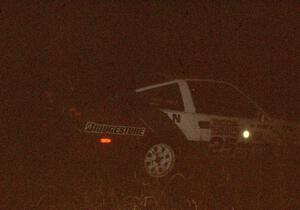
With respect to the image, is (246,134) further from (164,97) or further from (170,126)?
(164,97)

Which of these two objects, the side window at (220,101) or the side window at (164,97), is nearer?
the side window at (164,97)

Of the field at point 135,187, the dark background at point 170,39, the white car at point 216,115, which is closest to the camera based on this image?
the field at point 135,187

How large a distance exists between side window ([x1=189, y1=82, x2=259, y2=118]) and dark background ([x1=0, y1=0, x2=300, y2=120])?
4933mm

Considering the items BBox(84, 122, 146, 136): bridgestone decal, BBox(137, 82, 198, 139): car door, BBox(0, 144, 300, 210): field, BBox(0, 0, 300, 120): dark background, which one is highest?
BBox(0, 0, 300, 120): dark background

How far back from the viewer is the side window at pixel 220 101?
27.4ft

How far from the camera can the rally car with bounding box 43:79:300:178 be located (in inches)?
281

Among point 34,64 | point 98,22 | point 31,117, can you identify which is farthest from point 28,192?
point 98,22

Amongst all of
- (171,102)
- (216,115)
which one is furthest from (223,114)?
(171,102)

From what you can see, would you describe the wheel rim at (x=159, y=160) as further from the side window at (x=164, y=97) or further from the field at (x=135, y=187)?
the side window at (x=164, y=97)

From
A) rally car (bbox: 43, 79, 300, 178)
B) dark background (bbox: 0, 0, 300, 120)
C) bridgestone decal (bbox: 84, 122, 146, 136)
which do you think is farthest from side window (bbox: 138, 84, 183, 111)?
dark background (bbox: 0, 0, 300, 120)

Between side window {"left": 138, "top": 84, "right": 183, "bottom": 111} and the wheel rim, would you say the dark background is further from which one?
the wheel rim


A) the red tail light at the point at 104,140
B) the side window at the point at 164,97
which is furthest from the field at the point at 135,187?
the side window at the point at 164,97

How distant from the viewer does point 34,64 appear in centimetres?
1439

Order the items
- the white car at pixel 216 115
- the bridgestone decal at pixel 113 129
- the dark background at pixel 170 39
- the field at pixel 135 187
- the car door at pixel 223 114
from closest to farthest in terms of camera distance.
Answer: the field at pixel 135 187 < the bridgestone decal at pixel 113 129 < the white car at pixel 216 115 < the car door at pixel 223 114 < the dark background at pixel 170 39
